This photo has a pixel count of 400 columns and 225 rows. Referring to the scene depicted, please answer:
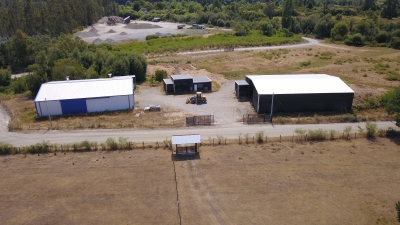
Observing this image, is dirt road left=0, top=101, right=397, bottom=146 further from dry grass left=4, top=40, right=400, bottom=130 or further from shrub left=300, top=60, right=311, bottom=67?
shrub left=300, top=60, right=311, bottom=67

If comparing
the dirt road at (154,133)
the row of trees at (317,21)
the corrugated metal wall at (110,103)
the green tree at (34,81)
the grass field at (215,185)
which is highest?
the row of trees at (317,21)

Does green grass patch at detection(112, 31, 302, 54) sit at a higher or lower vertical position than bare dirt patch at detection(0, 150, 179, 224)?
higher

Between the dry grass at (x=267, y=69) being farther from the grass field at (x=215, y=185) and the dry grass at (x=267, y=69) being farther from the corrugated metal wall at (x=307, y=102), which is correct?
the grass field at (x=215, y=185)

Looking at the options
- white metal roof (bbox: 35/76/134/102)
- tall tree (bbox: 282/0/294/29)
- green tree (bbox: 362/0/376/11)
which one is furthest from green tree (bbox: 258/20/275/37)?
white metal roof (bbox: 35/76/134/102)

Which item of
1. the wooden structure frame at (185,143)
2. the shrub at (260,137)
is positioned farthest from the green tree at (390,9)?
the wooden structure frame at (185,143)

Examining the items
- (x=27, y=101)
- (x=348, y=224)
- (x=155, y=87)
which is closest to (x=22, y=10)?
(x=27, y=101)

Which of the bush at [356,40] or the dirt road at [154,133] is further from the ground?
the bush at [356,40]

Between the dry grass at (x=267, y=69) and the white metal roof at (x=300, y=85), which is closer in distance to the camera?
the dry grass at (x=267, y=69)
